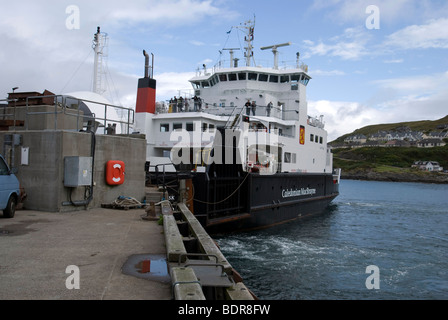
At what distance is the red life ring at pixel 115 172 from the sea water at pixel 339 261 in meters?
4.29

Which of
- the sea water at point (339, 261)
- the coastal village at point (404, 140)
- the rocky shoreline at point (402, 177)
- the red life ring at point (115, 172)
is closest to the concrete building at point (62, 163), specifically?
the red life ring at point (115, 172)

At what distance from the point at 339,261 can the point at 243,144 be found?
605 cm

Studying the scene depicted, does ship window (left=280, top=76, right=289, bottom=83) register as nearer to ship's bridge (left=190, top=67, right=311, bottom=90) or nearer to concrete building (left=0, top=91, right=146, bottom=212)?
ship's bridge (left=190, top=67, right=311, bottom=90)

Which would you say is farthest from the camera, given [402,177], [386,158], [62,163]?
[386,158]

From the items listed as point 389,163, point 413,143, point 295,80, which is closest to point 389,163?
point 389,163

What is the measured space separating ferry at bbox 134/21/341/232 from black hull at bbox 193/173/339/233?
0.04m

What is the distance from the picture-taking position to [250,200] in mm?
14891

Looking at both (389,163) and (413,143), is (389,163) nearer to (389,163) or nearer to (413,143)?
(389,163)

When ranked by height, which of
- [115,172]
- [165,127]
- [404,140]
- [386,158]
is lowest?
[115,172]

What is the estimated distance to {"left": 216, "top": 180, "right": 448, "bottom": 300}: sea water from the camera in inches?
363

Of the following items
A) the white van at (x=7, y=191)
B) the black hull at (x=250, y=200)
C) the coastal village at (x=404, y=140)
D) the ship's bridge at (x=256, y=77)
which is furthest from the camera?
the coastal village at (x=404, y=140)

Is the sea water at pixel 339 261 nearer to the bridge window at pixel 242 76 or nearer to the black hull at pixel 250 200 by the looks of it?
the black hull at pixel 250 200

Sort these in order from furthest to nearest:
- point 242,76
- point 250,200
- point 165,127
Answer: point 242,76, point 165,127, point 250,200

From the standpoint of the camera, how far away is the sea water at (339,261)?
9219 millimetres
